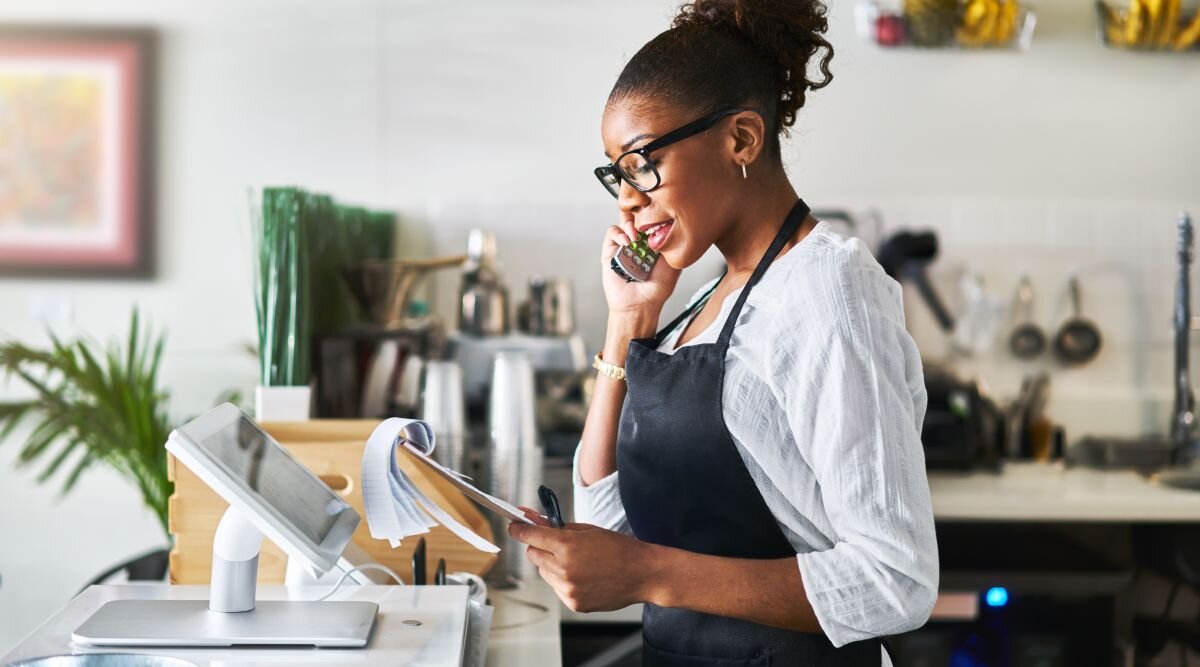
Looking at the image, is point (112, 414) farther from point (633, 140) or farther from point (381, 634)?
point (633, 140)

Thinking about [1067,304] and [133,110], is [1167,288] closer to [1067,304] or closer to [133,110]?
[1067,304]

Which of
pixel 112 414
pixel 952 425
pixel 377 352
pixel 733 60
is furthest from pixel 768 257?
pixel 112 414

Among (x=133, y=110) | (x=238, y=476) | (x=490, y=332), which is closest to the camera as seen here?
(x=238, y=476)

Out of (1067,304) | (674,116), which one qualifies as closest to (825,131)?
(1067,304)

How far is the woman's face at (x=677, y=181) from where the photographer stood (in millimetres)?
1381

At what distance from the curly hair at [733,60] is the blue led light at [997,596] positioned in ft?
5.82

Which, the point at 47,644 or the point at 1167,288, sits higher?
the point at 1167,288

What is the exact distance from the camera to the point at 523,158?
360 centimetres

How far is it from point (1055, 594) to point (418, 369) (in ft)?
5.24

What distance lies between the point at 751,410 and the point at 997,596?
1.80 metres

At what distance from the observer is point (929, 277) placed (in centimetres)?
358

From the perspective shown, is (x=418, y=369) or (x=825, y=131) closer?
(x=418, y=369)

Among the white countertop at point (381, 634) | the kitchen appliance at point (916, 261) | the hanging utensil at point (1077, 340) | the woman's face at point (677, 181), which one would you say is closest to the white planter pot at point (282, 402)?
the white countertop at point (381, 634)

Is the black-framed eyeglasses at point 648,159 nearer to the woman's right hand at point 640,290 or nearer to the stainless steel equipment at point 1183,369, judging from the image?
the woman's right hand at point 640,290
